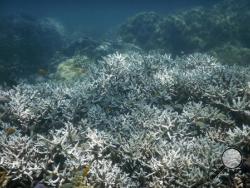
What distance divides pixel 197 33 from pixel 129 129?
12419mm

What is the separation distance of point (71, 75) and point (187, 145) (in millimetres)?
6609

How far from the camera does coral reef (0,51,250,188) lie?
409cm

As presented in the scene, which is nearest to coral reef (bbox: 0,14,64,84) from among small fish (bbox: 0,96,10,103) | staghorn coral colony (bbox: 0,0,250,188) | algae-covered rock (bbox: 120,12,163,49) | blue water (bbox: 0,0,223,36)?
algae-covered rock (bbox: 120,12,163,49)

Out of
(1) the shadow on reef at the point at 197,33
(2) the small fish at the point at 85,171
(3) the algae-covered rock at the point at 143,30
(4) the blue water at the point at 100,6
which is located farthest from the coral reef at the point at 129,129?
(4) the blue water at the point at 100,6

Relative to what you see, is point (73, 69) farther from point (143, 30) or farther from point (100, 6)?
point (100, 6)

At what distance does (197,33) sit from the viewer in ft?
52.1

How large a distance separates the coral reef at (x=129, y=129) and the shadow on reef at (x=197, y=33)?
781 centimetres

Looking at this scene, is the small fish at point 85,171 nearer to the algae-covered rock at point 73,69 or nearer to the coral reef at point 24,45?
the algae-covered rock at point 73,69

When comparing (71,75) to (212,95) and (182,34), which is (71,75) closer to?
(212,95)

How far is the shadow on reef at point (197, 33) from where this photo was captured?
1492cm

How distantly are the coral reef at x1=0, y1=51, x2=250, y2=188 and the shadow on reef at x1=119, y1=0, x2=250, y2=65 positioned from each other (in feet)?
25.6

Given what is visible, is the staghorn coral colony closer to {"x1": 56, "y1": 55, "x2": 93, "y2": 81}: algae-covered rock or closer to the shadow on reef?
{"x1": 56, "y1": 55, "x2": 93, "y2": 81}: algae-covered rock

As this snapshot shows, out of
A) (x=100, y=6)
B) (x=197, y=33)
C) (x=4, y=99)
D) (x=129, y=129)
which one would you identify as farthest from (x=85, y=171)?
(x=100, y=6)

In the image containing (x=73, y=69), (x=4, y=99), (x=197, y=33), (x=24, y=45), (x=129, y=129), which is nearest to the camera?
(x=129, y=129)
